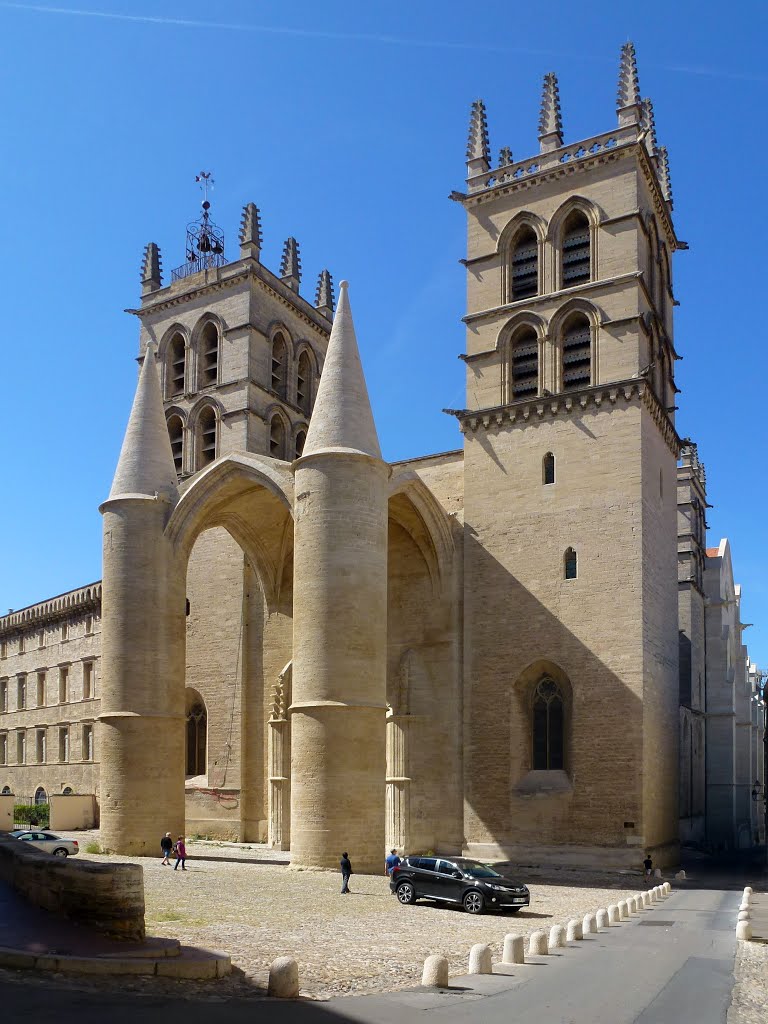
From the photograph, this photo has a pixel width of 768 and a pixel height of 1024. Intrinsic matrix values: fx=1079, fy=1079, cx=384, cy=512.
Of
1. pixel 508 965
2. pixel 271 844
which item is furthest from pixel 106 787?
pixel 508 965

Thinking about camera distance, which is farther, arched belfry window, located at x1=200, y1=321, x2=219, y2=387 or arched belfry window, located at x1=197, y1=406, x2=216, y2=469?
arched belfry window, located at x1=200, y1=321, x2=219, y2=387

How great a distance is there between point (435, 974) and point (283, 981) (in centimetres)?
159

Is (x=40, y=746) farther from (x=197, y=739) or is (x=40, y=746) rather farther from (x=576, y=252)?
(x=576, y=252)

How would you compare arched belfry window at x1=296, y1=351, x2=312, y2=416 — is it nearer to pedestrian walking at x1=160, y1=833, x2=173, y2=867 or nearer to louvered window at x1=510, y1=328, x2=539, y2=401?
louvered window at x1=510, y1=328, x2=539, y2=401

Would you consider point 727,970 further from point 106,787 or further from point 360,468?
point 106,787

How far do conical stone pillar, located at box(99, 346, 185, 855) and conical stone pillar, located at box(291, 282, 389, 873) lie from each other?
4.59m

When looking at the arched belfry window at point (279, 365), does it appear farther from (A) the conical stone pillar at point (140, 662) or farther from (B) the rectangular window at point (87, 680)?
(B) the rectangular window at point (87, 680)

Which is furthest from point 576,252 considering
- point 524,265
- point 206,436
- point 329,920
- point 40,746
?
point 40,746

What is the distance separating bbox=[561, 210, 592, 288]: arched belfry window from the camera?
28269 millimetres

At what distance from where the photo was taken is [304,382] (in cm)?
3731

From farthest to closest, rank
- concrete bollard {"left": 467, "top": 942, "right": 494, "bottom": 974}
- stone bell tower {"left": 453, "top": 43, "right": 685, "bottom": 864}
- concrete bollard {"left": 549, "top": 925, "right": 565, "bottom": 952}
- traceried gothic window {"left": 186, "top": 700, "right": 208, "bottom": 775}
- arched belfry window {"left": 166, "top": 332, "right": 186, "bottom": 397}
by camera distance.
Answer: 1. arched belfry window {"left": 166, "top": 332, "right": 186, "bottom": 397}
2. traceried gothic window {"left": 186, "top": 700, "right": 208, "bottom": 775}
3. stone bell tower {"left": 453, "top": 43, "right": 685, "bottom": 864}
4. concrete bollard {"left": 549, "top": 925, "right": 565, "bottom": 952}
5. concrete bollard {"left": 467, "top": 942, "right": 494, "bottom": 974}

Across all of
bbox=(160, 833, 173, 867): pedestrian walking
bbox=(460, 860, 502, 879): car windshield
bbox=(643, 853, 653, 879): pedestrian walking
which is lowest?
bbox=(643, 853, 653, 879): pedestrian walking

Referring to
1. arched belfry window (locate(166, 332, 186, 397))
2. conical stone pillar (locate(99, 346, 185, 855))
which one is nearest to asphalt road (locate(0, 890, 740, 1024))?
conical stone pillar (locate(99, 346, 185, 855))

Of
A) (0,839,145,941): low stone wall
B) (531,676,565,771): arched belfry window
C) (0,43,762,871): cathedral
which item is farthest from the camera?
(531,676,565,771): arched belfry window
